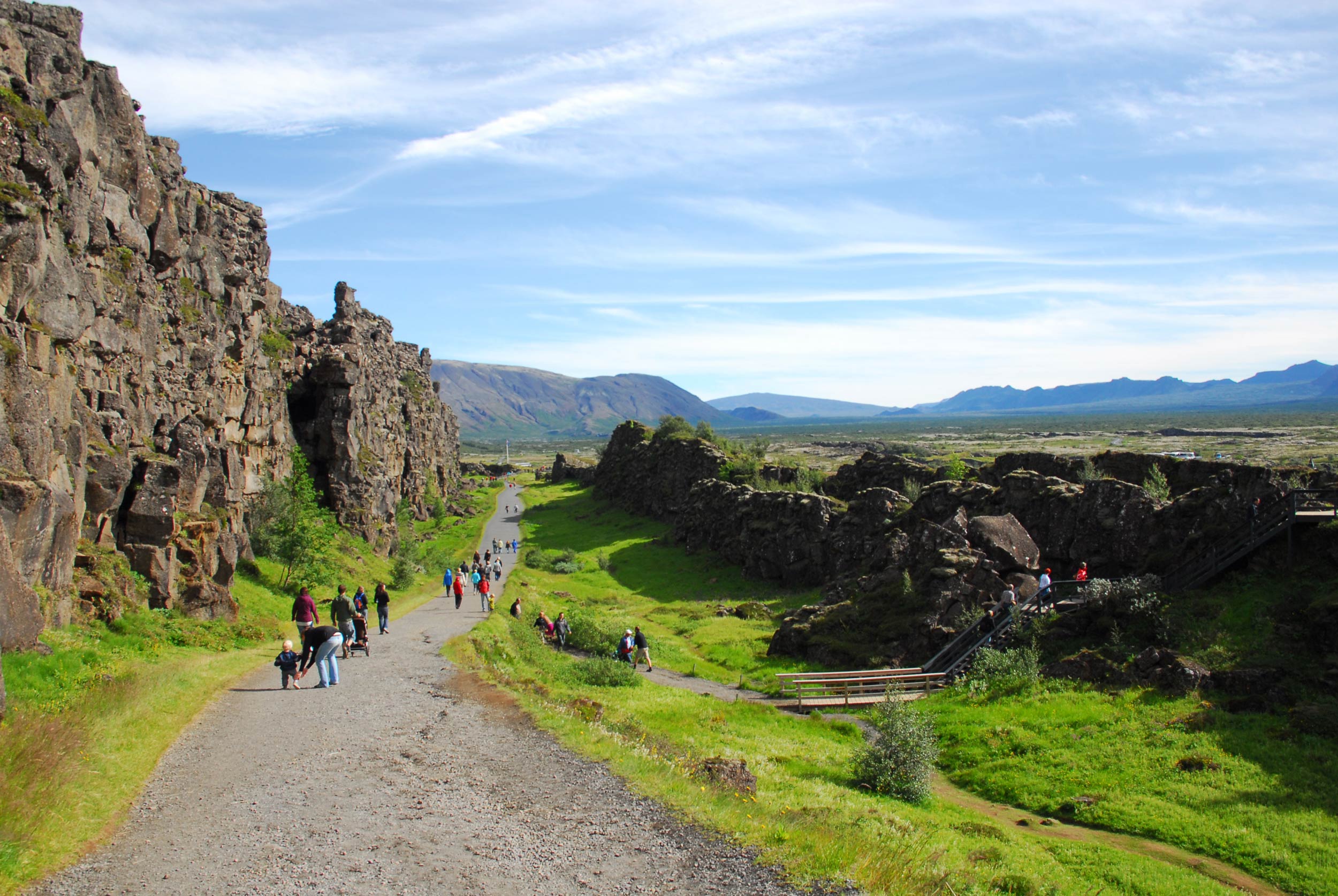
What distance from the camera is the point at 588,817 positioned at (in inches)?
541

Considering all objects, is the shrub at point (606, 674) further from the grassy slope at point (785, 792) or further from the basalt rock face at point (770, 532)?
the basalt rock face at point (770, 532)

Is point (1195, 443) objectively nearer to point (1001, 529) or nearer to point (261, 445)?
point (1001, 529)

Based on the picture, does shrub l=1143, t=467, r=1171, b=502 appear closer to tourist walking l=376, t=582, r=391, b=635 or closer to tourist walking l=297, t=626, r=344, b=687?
Answer: tourist walking l=376, t=582, r=391, b=635

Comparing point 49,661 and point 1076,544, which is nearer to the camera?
point 49,661

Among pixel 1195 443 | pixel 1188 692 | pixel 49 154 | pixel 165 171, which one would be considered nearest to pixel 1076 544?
pixel 1188 692

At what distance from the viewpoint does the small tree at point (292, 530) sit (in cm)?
4159

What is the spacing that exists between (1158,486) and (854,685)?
20384 millimetres

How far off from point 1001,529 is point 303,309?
214ft

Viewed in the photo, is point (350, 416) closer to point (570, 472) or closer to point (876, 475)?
point (876, 475)

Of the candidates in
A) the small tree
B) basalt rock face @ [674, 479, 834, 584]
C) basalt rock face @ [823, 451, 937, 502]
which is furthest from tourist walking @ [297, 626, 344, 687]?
basalt rock face @ [823, 451, 937, 502]

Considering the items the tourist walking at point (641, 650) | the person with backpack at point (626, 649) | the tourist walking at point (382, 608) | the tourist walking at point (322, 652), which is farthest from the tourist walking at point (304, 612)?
the tourist walking at point (641, 650)

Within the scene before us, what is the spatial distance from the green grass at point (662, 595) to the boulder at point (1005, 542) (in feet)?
33.8

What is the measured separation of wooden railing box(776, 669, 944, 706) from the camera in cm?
3162

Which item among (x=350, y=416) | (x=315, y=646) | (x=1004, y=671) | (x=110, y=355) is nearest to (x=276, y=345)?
(x=350, y=416)
